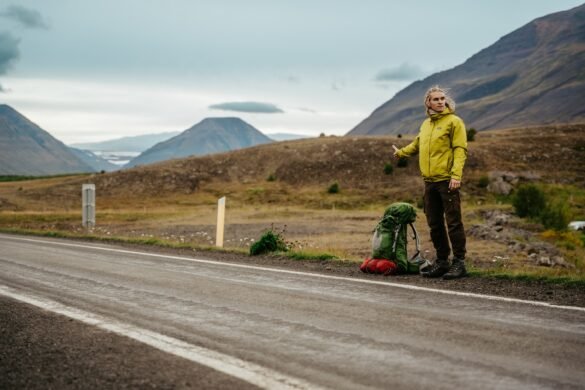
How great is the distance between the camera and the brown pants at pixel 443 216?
7727 millimetres

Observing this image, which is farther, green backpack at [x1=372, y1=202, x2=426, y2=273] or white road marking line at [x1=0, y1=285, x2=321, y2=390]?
green backpack at [x1=372, y1=202, x2=426, y2=273]

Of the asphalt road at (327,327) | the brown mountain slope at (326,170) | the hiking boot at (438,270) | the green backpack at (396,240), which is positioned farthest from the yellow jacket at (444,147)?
the brown mountain slope at (326,170)

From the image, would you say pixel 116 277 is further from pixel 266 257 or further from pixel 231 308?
pixel 266 257

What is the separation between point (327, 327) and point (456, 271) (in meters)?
3.50

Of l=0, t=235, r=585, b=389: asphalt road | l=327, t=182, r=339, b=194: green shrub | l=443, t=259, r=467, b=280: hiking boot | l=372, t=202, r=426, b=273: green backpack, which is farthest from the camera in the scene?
l=327, t=182, r=339, b=194: green shrub

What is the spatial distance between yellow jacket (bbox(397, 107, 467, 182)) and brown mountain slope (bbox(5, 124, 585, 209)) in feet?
95.5

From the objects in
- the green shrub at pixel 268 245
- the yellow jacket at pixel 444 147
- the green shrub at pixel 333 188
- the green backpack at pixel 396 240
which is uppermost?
the yellow jacket at pixel 444 147

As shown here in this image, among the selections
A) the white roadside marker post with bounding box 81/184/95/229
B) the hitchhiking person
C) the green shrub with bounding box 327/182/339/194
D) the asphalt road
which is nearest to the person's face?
the hitchhiking person

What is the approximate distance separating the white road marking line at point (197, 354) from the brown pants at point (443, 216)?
177 inches

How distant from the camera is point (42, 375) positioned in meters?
3.62

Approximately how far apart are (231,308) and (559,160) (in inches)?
1636

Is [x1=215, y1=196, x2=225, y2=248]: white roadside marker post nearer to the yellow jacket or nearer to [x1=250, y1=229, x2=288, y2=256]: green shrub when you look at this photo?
[x1=250, y1=229, x2=288, y2=256]: green shrub

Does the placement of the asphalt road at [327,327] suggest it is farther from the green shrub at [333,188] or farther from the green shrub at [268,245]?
the green shrub at [333,188]

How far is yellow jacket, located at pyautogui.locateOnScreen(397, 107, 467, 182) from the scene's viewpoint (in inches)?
303
